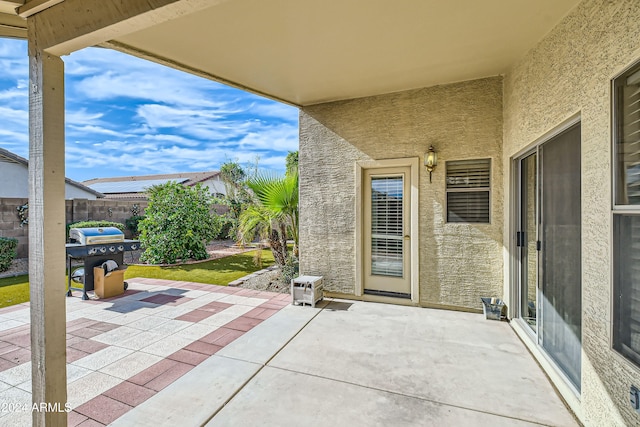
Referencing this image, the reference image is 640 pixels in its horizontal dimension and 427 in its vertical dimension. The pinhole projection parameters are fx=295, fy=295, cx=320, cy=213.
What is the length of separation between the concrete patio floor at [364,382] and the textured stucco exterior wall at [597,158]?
1.88 feet

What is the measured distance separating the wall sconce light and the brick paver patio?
128 inches

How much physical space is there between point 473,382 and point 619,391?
1.15 meters

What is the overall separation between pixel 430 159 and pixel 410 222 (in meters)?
1.06

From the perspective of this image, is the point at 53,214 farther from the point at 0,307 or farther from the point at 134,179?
the point at 134,179

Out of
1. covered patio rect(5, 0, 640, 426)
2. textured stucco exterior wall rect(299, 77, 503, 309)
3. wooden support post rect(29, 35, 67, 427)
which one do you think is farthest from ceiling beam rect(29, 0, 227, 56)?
textured stucco exterior wall rect(299, 77, 503, 309)

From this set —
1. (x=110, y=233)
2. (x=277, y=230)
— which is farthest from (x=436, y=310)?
(x=110, y=233)

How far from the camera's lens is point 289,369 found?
2924 millimetres

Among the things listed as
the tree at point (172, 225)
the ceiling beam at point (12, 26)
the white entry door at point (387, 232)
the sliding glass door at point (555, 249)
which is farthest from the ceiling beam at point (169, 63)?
the tree at point (172, 225)

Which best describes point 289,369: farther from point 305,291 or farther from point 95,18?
point 95,18

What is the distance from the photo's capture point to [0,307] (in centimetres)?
452

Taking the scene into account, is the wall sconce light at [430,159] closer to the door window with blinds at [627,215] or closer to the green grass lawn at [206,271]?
the door window with blinds at [627,215]

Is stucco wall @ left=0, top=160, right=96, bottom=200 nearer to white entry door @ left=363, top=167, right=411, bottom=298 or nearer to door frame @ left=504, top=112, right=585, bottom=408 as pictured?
white entry door @ left=363, top=167, right=411, bottom=298

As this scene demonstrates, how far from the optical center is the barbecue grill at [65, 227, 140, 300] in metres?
5.01

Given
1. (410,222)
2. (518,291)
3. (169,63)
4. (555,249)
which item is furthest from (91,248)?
(518,291)
